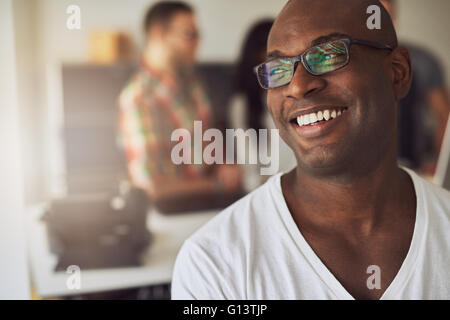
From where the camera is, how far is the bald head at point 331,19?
0.98m

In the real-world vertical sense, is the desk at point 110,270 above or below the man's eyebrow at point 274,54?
below

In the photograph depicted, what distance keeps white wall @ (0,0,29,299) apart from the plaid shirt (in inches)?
19.7

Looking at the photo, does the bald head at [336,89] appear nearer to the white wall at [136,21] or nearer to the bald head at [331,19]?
the bald head at [331,19]

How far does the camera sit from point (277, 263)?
0.99m

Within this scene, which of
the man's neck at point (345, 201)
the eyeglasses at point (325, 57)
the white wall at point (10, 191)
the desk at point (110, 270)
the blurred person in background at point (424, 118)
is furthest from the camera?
the blurred person in background at point (424, 118)

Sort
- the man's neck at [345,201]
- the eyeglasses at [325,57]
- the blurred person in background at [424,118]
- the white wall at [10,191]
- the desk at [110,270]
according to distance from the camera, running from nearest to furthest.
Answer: the eyeglasses at [325,57] < the man's neck at [345,201] < the white wall at [10,191] < the desk at [110,270] < the blurred person in background at [424,118]

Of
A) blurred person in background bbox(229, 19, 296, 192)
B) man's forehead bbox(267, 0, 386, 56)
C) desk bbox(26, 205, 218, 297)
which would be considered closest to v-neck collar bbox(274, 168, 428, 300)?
man's forehead bbox(267, 0, 386, 56)

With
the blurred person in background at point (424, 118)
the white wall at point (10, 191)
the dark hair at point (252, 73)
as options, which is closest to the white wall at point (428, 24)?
the blurred person in background at point (424, 118)

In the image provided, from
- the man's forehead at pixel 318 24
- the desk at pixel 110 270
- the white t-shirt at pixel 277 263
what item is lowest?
the desk at pixel 110 270

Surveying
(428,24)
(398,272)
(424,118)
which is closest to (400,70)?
(398,272)

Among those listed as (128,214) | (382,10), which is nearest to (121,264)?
(128,214)

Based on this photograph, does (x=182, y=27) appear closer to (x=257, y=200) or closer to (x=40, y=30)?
(x=40, y=30)

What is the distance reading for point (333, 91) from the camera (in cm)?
99

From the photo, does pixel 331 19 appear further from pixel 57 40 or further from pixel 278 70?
pixel 57 40
